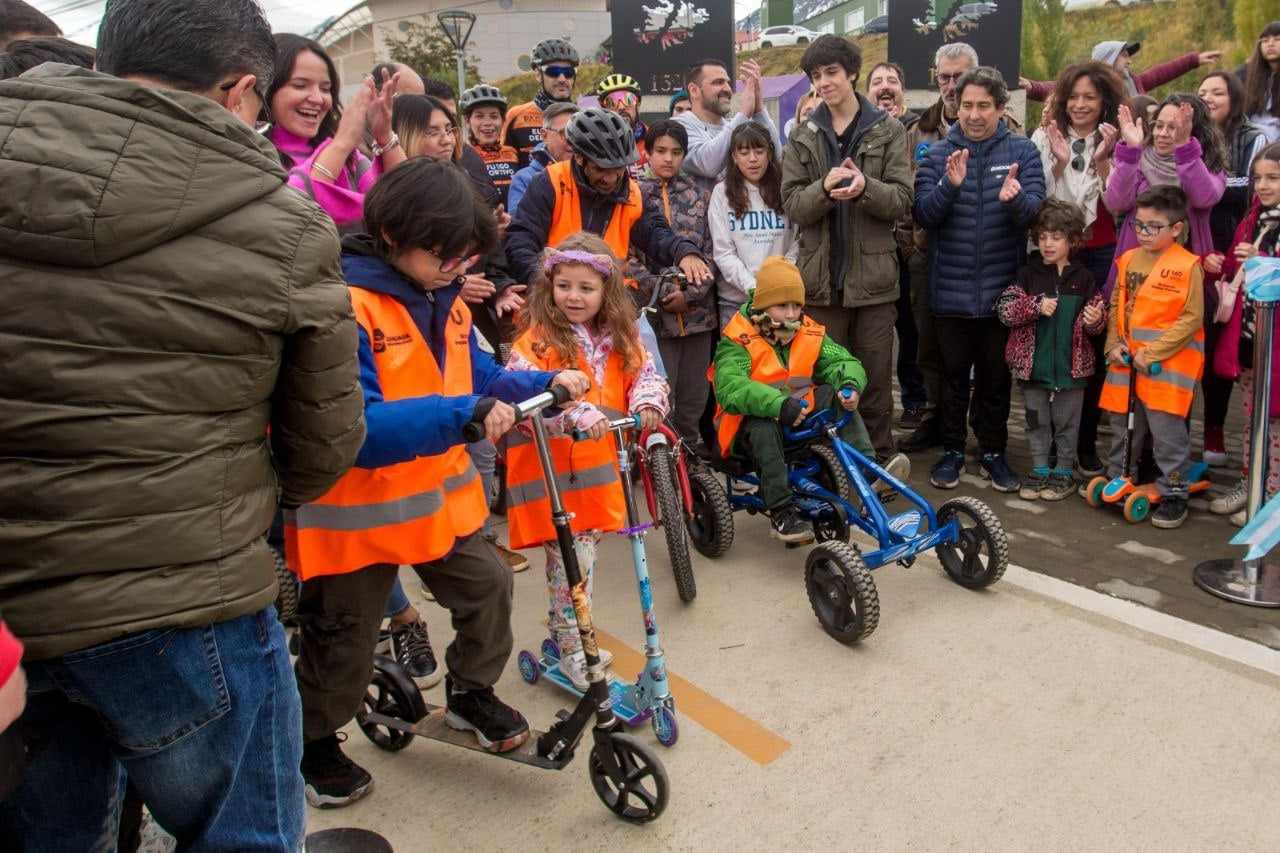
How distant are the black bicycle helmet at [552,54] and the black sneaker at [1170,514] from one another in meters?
5.08

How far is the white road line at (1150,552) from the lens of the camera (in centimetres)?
434

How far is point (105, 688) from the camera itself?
1529mm

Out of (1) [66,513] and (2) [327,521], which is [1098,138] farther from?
(1) [66,513]

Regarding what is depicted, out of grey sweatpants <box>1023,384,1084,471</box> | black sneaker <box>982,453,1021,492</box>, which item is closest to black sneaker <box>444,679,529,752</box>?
black sneaker <box>982,453,1021,492</box>

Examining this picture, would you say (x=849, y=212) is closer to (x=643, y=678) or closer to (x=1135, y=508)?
(x=1135, y=508)

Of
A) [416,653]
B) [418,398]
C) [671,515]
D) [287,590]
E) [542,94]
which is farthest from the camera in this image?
[542,94]

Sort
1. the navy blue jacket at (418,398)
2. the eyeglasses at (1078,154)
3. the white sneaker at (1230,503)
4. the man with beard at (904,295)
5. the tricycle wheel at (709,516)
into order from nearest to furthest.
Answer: the navy blue jacket at (418,398)
the tricycle wheel at (709,516)
the white sneaker at (1230,503)
the eyeglasses at (1078,154)
the man with beard at (904,295)

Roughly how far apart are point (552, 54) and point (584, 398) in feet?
15.4

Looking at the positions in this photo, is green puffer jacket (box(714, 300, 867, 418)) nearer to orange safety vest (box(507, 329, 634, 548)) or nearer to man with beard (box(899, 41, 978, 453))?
orange safety vest (box(507, 329, 634, 548))

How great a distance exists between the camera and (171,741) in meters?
1.59

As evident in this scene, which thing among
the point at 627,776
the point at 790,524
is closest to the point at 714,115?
the point at 790,524

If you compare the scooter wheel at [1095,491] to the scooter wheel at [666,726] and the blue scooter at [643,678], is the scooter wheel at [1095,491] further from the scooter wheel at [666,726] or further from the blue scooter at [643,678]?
the scooter wheel at [666,726]

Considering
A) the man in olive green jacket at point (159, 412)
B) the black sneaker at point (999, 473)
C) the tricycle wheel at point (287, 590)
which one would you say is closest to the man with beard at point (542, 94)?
the black sneaker at point (999, 473)

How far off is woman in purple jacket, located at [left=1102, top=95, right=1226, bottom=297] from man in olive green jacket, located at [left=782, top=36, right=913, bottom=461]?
1.13 m
